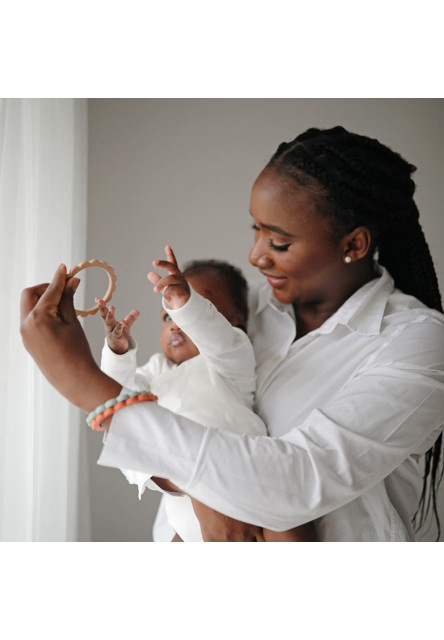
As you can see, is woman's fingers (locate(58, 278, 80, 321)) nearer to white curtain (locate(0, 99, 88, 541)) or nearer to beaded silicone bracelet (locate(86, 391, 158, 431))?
beaded silicone bracelet (locate(86, 391, 158, 431))

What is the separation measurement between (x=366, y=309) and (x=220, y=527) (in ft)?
1.58

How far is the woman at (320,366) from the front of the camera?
2.57 ft

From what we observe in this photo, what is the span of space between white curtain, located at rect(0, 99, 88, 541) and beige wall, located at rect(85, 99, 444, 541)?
157mm

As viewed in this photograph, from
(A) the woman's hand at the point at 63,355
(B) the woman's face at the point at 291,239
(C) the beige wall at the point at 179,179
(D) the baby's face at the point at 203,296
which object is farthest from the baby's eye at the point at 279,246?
(A) the woman's hand at the point at 63,355

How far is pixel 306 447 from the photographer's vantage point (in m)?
0.86

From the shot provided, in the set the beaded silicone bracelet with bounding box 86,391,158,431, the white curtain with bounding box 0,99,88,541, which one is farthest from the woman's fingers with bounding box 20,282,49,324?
the white curtain with bounding box 0,99,88,541

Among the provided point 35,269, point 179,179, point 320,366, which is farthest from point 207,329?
point 179,179

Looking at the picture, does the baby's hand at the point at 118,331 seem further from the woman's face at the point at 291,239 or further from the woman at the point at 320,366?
the woman's face at the point at 291,239

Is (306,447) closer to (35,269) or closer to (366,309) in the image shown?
(366,309)

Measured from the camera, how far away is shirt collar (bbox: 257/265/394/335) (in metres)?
1.11
